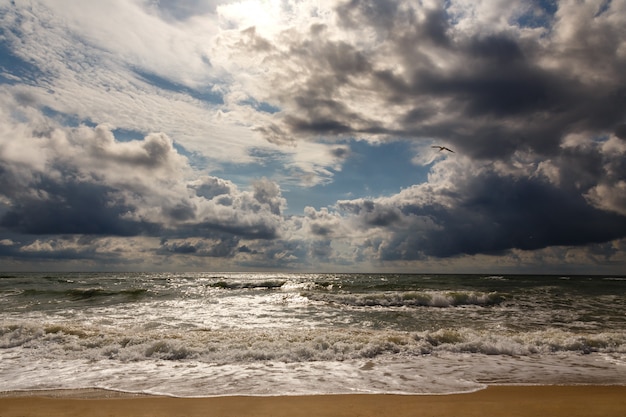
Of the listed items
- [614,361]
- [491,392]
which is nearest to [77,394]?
[491,392]

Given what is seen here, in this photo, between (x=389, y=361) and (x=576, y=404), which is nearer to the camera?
(x=576, y=404)

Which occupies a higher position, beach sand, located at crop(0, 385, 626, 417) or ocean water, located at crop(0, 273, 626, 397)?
beach sand, located at crop(0, 385, 626, 417)

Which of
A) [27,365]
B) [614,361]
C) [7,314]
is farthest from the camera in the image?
[7,314]

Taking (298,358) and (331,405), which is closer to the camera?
(331,405)

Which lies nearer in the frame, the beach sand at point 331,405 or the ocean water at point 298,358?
the beach sand at point 331,405

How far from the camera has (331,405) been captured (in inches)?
308

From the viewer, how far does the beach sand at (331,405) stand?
743 centimetres

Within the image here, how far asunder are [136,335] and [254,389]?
801 centimetres

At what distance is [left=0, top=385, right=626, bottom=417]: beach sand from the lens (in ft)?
24.4

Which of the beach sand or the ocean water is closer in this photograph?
the beach sand

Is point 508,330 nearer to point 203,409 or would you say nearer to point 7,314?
point 203,409

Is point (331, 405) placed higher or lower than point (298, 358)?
higher

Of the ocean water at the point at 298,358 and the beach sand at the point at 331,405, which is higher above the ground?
the beach sand at the point at 331,405

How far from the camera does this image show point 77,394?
28.8ft
